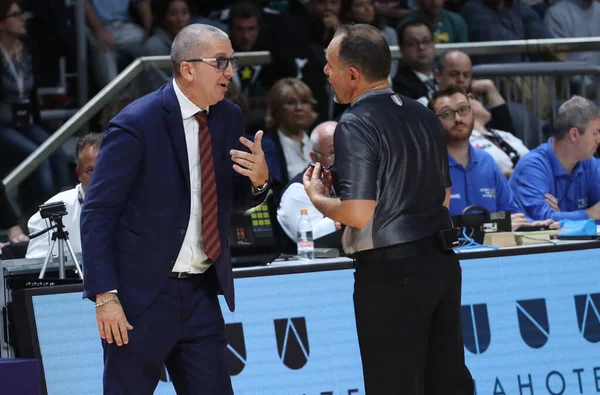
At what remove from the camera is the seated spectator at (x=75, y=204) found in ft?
22.4

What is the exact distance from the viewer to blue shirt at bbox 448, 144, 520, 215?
7676mm

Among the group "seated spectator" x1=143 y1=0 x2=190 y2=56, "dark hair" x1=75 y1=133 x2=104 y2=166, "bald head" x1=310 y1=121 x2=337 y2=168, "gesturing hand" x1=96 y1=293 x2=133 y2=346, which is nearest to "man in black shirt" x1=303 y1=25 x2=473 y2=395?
"gesturing hand" x1=96 y1=293 x2=133 y2=346

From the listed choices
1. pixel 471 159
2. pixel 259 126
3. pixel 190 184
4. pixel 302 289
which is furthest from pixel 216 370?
pixel 259 126

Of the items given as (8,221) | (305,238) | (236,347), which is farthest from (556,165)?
(8,221)

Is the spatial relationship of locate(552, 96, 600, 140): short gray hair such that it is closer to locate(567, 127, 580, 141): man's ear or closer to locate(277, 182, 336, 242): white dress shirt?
locate(567, 127, 580, 141): man's ear

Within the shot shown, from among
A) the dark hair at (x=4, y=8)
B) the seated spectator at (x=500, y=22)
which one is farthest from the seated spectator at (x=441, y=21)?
the dark hair at (x=4, y=8)

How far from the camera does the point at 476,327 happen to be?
6160 mm

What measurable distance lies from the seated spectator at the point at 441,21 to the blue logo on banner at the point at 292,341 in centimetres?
531

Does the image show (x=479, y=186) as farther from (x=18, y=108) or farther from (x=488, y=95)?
(x=18, y=108)

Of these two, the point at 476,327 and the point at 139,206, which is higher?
the point at 139,206

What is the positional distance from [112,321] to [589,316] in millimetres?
3237

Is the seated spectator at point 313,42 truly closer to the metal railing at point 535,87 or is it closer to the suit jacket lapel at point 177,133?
the metal railing at point 535,87

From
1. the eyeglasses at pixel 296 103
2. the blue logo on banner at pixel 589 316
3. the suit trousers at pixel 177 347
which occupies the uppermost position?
the eyeglasses at pixel 296 103

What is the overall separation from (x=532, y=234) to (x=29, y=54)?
4950 millimetres
